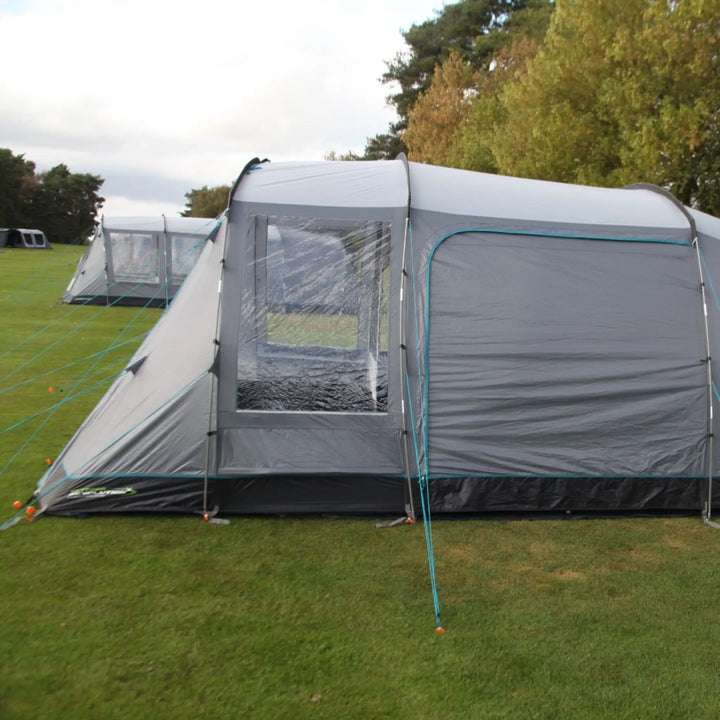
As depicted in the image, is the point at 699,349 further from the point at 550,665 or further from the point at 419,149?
the point at 419,149

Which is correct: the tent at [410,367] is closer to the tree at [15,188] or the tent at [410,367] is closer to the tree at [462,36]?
the tree at [462,36]

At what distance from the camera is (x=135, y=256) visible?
642 inches

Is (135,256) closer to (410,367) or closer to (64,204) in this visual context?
(410,367)

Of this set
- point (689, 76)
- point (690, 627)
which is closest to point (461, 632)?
point (690, 627)

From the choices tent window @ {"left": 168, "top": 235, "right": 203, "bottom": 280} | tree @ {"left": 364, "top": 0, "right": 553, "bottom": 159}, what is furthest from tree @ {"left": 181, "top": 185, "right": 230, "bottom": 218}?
tent window @ {"left": 168, "top": 235, "right": 203, "bottom": 280}

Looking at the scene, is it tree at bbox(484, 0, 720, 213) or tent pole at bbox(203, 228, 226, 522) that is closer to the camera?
tent pole at bbox(203, 228, 226, 522)

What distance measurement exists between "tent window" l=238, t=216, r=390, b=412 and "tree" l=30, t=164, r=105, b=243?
46830mm

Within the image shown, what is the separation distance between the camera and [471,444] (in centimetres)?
434

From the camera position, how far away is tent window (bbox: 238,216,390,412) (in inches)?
170

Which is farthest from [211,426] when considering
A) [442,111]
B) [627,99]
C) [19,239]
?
[19,239]

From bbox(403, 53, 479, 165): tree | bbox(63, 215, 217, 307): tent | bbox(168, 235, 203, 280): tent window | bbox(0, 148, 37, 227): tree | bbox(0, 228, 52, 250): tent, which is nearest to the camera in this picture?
bbox(63, 215, 217, 307): tent

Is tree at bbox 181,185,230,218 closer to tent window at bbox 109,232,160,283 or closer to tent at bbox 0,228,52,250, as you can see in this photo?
tent at bbox 0,228,52,250

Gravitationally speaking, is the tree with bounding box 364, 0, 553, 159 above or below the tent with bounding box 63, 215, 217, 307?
above

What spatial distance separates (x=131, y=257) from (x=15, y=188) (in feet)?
113
